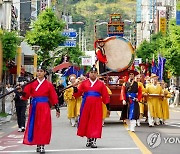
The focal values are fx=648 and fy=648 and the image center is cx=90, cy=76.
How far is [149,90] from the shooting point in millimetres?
21688

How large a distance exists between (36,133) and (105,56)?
978 cm

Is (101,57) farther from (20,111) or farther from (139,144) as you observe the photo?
(139,144)

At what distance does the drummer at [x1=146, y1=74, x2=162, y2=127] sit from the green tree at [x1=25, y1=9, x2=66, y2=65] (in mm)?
25025

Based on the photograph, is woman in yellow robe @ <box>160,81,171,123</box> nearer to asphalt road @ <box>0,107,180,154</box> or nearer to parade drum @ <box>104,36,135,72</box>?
asphalt road @ <box>0,107,180,154</box>

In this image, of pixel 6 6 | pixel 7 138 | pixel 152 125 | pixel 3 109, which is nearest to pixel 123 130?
pixel 152 125

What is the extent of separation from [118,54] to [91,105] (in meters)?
8.52

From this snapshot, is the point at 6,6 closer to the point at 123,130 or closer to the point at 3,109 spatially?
the point at 3,109

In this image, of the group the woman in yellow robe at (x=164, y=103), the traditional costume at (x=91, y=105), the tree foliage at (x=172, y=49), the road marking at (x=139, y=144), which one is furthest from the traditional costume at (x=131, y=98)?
the tree foliage at (x=172, y=49)

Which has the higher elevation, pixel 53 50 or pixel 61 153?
pixel 53 50

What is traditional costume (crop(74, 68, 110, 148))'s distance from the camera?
48.8 ft

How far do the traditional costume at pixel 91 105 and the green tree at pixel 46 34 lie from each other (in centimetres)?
3153

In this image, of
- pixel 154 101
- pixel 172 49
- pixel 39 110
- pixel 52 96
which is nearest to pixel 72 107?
pixel 154 101

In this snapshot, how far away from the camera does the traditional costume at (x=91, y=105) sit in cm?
1487

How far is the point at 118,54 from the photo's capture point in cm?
2325
